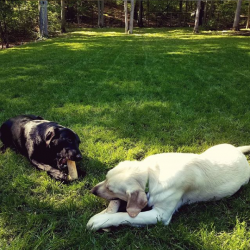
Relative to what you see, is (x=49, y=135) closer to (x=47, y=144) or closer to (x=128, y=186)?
(x=47, y=144)

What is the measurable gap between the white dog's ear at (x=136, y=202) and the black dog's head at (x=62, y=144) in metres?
1.15

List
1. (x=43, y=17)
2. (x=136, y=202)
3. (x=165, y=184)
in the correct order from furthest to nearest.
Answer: (x=43, y=17) → (x=165, y=184) → (x=136, y=202)

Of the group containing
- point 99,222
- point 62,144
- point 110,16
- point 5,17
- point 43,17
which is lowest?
point 99,222

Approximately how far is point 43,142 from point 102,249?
1794 millimetres

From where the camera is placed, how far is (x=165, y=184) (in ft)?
8.04

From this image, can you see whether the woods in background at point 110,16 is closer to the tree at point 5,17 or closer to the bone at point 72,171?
the tree at point 5,17

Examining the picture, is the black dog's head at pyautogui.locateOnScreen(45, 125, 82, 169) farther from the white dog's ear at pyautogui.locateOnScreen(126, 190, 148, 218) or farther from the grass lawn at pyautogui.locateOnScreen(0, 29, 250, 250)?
the white dog's ear at pyautogui.locateOnScreen(126, 190, 148, 218)

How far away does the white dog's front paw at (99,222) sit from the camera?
231 cm

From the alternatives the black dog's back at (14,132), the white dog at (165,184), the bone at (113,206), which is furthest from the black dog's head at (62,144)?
Answer: the bone at (113,206)

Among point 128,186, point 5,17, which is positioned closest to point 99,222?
point 128,186

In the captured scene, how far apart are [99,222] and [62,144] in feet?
4.24

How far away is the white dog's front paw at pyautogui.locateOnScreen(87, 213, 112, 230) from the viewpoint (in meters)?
2.31

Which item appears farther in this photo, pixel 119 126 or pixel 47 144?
pixel 119 126

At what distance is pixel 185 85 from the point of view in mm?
→ 7016
